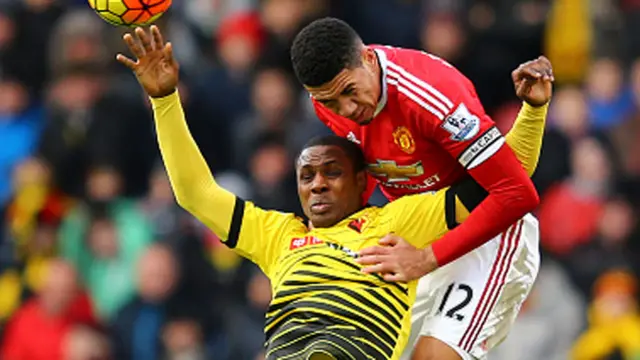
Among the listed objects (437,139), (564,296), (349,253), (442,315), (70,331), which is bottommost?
(70,331)

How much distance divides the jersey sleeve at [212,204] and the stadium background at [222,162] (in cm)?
366

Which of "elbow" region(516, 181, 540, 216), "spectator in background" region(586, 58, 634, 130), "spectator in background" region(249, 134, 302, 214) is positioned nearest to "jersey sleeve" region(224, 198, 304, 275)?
"elbow" region(516, 181, 540, 216)

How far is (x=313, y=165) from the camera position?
255 inches

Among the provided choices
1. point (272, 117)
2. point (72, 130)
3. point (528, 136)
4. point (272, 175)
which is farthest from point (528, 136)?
point (72, 130)

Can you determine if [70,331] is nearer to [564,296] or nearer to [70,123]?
[70,123]

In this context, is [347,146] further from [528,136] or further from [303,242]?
[528,136]

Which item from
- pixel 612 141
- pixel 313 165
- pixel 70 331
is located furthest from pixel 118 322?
pixel 313 165

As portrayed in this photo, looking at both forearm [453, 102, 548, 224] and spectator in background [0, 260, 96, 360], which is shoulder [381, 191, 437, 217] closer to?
forearm [453, 102, 548, 224]

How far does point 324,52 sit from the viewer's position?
239 inches

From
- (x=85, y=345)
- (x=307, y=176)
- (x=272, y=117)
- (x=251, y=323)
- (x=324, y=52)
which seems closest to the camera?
(x=324, y=52)

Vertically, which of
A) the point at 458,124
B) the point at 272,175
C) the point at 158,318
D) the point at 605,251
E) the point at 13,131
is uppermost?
the point at 458,124

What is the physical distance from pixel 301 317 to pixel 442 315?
91cm

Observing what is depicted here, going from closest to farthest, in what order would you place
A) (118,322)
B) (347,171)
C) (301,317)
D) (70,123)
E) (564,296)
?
1. (301,317)
2. (347,171)
3. (564,296)
4. (118,322)
5. (70,123)

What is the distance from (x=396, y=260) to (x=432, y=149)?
534 millimetres
